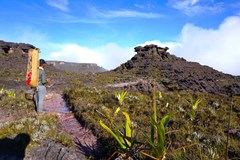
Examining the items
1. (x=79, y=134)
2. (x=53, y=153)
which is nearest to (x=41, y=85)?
(x=79, y=134)

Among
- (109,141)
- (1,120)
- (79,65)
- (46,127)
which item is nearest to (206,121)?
(109,141)

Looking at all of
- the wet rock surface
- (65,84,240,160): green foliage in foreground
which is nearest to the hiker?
(65,84,240,160): green foliage in foreground

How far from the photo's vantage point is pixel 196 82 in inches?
1809

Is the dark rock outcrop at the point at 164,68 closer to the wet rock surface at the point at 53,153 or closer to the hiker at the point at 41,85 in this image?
the hiker at the point at 41,85

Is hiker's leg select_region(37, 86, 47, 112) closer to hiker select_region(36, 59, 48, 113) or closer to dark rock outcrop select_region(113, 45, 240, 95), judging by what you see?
hiker select_region(36, 59, 48, 113)

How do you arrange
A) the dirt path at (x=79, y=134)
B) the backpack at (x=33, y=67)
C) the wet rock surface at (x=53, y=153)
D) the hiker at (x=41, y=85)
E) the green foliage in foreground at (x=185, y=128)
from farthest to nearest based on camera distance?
the hiker at (x=41, y=85)
the backpack at (x=33, y=67)
the dirt path at (x=79, y=134)
the wet rock surface at (x=53, y=153)
the green foliage in foreground at (x=185, y=128)

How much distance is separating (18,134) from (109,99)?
234 inches

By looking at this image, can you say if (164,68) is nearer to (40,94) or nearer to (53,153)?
(40,94)

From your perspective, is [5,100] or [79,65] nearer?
[5,100]

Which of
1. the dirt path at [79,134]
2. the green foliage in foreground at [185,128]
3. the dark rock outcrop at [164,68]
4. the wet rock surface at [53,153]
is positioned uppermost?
the dark rock outcrop at [164,68]

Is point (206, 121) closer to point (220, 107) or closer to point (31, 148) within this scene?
point (220, 107)

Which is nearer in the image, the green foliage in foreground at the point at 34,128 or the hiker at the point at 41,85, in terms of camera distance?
the green foliage in foreground at the point at 34,128

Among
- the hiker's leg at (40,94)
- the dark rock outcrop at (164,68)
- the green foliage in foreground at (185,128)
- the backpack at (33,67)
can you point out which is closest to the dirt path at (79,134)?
the green foliage in foreground at (185,128)

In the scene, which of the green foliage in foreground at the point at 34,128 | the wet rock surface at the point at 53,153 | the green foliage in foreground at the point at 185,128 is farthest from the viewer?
the green foliage in foreground at the point at 34,128
